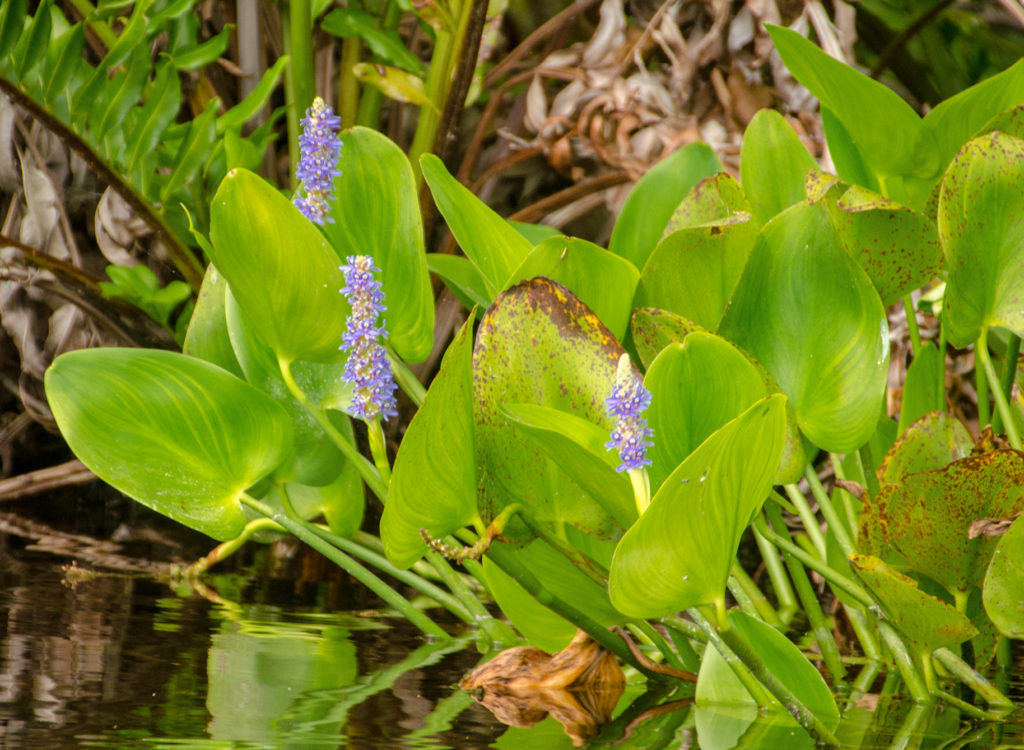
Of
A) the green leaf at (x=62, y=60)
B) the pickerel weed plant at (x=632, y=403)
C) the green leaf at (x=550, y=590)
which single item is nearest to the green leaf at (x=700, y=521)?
the pickerel weed plant at (x=632, y=403)

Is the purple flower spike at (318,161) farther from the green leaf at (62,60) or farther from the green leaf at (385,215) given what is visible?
the green leaf at (62,60)

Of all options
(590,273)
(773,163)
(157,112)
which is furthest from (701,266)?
(157,112)

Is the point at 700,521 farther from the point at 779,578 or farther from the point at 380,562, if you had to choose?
the point at 779,578

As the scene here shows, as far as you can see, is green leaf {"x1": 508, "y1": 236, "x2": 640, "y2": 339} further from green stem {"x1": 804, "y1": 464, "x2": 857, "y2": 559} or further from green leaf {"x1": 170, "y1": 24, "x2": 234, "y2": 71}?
green leaf {"x1": 170, "y1": 24, "x2": 234, "y2": 71}

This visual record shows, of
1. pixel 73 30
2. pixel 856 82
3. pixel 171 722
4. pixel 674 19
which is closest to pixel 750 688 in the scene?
pixel 171 722

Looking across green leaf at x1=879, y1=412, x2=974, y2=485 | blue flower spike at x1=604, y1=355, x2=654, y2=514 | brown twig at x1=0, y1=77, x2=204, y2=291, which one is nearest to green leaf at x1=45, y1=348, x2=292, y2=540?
blue flower spike at x1=604, y1=355, x2=654, y2=514
